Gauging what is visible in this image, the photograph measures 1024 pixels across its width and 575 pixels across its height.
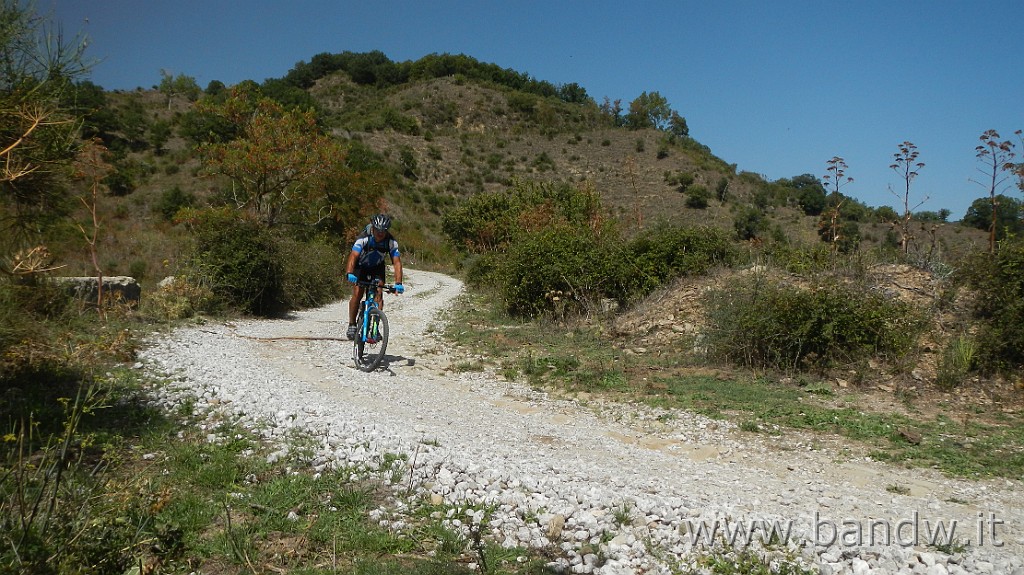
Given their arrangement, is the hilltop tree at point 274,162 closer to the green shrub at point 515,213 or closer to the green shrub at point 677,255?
the green shrub at point 515,213

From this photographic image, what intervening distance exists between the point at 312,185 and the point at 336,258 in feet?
10.0

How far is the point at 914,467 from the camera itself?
5.41 metres

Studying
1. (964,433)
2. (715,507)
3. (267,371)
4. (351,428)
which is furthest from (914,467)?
(267,371)

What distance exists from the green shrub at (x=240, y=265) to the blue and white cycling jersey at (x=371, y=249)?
19.6 feet

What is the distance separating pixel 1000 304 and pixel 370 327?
9.63m

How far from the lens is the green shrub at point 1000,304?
8398 millimetres

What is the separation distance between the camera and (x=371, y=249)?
30.5 feet

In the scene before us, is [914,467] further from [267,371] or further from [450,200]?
[450,200]

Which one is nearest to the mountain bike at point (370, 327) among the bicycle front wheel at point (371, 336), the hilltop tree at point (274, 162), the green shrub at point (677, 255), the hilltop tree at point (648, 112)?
the bicycle front wheel at point (371, 336)

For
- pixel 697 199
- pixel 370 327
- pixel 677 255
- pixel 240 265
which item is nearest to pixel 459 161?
pixel 697 199

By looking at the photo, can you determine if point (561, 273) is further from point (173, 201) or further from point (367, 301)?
point (173, 201)

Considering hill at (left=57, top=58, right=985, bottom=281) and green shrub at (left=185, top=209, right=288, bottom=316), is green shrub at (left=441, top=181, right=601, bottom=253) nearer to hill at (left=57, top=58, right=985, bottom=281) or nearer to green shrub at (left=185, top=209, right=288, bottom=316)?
hill at (left=57, top=58, right=985, bottom=281)

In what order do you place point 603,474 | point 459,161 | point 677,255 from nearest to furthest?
point 603,474, point 677,255, point 459,161

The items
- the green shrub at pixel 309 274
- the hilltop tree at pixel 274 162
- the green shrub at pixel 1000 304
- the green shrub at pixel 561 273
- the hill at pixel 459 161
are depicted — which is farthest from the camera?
the hill at pixel 459 161
